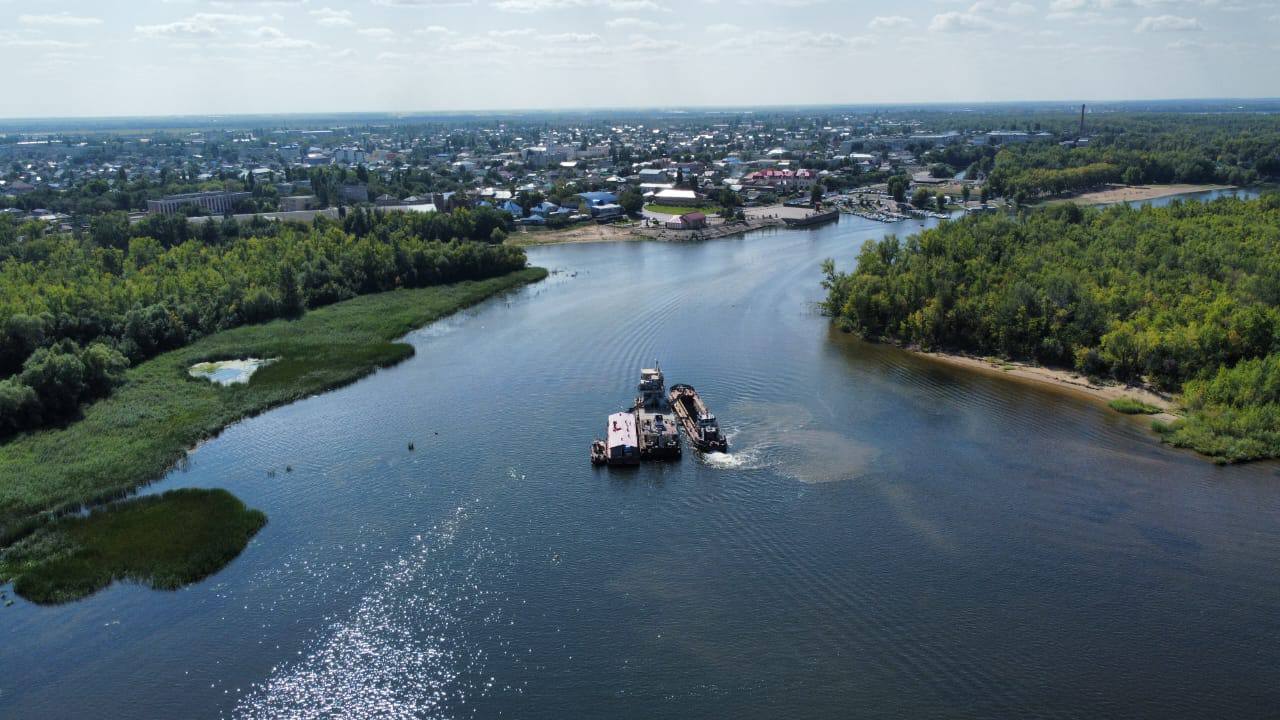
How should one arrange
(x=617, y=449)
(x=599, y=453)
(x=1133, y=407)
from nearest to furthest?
(x=617, y=449) < (x=599, y=453) < (x=1133, y=407)

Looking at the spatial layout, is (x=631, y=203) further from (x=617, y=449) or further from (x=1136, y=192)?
(x=617, y=449)

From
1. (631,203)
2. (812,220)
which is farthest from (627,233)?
(812,220)

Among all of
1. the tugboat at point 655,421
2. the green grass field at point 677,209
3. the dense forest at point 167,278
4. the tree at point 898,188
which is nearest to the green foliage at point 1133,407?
the tugboat at point 655,421

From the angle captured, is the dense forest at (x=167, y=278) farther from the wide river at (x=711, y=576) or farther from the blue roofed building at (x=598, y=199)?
the blue roofed building at (x=598, y=199)

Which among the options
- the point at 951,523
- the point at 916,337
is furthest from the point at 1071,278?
the point at 951,523

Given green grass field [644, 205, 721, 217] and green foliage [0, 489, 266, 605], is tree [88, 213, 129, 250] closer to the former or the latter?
green foliage [0, 489, 266, 605]

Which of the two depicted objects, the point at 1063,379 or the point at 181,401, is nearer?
the point at 181,401
